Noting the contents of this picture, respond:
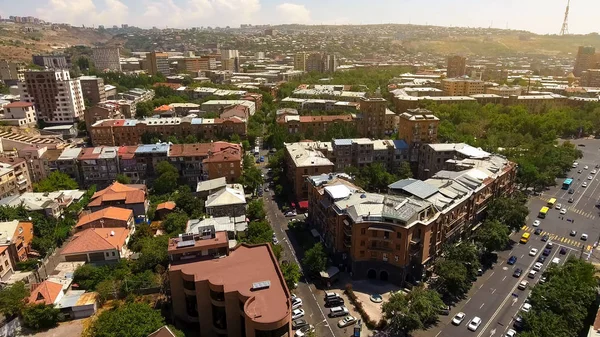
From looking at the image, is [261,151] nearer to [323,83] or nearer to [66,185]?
[66,185]

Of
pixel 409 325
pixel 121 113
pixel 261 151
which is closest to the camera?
pixel 409 325

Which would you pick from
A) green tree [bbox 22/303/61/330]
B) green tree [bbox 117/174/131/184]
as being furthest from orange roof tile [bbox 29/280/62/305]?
green tree [bbox 117/174/131/184]

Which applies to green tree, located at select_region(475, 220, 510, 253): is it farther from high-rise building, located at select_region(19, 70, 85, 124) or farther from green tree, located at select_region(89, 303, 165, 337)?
high-rise building, located at select_region(19, 70, 85, 124)

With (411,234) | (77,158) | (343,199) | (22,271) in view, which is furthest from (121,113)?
A: (411,234)

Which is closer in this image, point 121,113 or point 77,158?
point 77,158

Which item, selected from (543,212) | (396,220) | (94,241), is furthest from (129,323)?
(543,212)

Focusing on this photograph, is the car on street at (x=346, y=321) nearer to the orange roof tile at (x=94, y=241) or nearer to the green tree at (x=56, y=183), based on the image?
the orange roof tile at (x=94, y=241)
